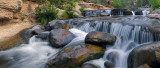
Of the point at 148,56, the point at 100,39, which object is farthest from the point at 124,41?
the point at 148,56

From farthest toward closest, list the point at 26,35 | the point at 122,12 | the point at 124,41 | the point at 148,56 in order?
1. the point at 122,12
2. the point at 26,35
3. the point at 124,41
4. the point at 148,56

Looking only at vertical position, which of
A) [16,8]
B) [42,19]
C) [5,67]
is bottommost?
[5,67]

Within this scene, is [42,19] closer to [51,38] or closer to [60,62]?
[51,38]

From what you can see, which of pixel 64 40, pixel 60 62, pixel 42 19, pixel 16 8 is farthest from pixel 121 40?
pixel 16 8

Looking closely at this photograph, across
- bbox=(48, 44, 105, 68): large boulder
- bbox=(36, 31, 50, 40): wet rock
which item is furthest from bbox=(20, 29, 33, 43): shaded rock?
bbox=(48, 44, 105, 68): large boulder

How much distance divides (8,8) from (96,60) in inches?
280

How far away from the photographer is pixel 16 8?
8.55 m

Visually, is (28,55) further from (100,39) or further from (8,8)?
(8,8)

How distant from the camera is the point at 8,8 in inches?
311

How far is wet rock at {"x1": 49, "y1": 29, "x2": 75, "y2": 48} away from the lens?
536 cm

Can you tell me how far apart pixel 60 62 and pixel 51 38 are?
211cm

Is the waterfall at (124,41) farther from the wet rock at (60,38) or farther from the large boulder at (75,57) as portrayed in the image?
the wet rock at (60,38)

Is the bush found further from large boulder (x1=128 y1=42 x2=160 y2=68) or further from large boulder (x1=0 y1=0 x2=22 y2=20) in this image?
large boulder (x1=128 y1=42 x2=160 y2=68)

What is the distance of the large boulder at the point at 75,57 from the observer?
380 centimetres
